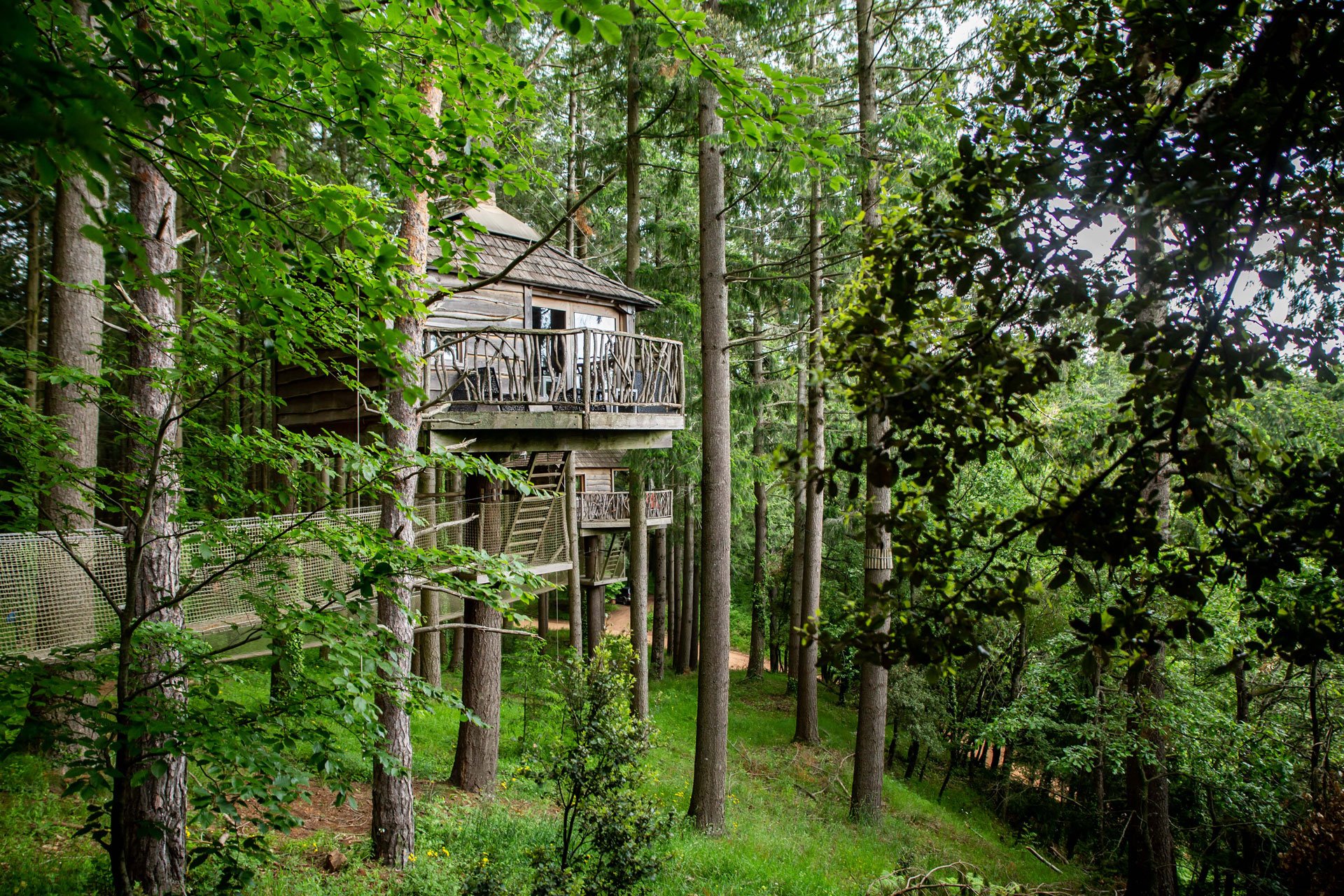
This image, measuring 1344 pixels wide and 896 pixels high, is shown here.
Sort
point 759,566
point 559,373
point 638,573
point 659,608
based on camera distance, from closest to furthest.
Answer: point 559,373 < point 638,573 < point 659,608 < point 759,566

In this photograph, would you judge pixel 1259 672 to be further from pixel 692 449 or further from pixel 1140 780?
pixel 692 449

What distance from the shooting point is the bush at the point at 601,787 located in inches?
235

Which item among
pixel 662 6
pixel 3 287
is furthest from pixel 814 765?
pixel 3 287

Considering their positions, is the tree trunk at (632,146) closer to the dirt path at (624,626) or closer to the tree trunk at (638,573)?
the tree trunk at (638,573)

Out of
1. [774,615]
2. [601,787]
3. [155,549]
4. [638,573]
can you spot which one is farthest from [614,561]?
[155,549]

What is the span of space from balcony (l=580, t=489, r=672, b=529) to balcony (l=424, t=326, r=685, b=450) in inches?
307

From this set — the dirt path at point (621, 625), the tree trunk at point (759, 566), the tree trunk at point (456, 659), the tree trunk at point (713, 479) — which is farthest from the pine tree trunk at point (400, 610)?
the dirt path at point (621, 625)

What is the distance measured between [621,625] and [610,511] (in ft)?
47.3

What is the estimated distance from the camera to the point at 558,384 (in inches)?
337

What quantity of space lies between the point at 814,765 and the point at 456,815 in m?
9.05

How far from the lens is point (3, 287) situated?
48.5ft

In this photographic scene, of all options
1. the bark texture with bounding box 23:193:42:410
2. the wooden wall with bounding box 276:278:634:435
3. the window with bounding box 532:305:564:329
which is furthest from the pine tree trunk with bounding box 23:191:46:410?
the window with bounding box 532:305:564:329

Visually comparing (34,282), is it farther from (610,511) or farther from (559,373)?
(610,511)

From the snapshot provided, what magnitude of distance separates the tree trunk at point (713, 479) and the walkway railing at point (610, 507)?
7500 mm
